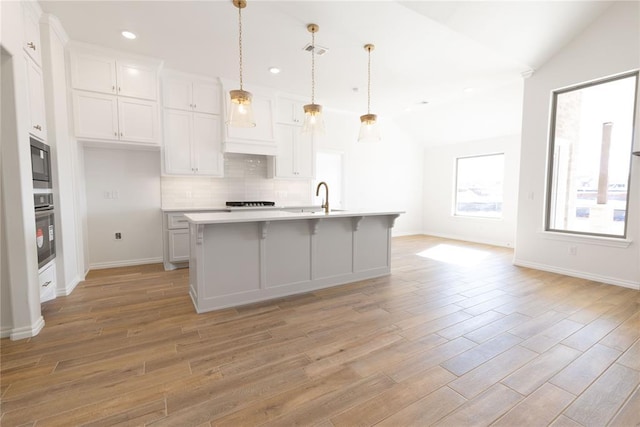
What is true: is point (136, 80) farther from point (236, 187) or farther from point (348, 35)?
point (348, 35)

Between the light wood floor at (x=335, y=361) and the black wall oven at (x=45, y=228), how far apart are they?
20.4 inches

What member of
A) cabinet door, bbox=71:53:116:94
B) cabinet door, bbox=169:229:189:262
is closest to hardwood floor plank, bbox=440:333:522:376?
cabinet door, bbox=169:229:189:262

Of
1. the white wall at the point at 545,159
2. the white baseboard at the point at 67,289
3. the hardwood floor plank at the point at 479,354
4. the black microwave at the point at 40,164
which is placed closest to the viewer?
the hardwood floor plank at the point at 479,354

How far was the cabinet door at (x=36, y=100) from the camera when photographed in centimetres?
254

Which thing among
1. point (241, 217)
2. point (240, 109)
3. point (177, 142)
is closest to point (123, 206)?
point (177, 142)

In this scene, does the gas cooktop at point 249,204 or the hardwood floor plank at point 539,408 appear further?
the gas cooktop at point 249,204

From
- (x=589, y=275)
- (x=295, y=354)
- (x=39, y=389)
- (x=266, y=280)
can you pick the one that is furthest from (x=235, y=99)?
(x=589, y=275)

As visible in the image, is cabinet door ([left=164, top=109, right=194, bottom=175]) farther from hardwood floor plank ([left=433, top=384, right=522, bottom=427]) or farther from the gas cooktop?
hardwood floor plank ([left=433, top=384, right=522, bottom=427])

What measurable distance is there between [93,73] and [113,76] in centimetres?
21

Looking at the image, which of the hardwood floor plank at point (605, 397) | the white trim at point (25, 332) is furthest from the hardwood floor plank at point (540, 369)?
the white trim at point (25, 332)

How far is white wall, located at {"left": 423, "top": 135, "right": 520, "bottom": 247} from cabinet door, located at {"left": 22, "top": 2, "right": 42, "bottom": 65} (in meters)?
7.49

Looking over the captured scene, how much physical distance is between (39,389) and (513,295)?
4.06 m

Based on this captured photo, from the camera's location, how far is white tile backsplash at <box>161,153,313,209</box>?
472 cm

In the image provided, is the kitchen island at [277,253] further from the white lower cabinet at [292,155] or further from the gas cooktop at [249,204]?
the white lower cabinet at [292,155]
